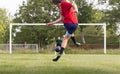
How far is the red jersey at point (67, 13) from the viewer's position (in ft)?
30.5

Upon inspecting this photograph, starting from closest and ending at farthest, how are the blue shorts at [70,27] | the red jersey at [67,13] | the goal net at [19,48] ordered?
1. the red jersey at [67,13]
2. the blue shorts at [70,27]
3. the goal net at [19,48]

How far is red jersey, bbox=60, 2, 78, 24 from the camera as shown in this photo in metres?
9.28

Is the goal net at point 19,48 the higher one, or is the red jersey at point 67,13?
the red jersey at point 67,13

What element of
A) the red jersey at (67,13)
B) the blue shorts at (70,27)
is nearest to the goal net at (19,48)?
the blue shorts at (70,27)

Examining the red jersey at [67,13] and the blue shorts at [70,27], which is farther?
the blue shorts at [70,27]

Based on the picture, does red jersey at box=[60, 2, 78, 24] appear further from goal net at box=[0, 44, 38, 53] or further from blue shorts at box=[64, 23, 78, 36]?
goal net at box=[0, 44, 38, 53]

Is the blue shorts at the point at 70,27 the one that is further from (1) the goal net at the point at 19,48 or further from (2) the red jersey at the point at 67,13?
(1) the goal net at the point at 19,48

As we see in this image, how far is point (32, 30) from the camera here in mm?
49500

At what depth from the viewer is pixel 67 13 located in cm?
933

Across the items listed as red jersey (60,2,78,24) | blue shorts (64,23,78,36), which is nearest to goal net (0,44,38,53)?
blue shorts (64,23,78,36)

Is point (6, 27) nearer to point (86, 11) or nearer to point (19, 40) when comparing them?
point (19, 40)

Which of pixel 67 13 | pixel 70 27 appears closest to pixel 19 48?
pixel 70 27

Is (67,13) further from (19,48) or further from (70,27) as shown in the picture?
(19,48)

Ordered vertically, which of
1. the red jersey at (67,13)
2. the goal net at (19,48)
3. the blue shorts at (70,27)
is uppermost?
the red jersey at (67,13)
